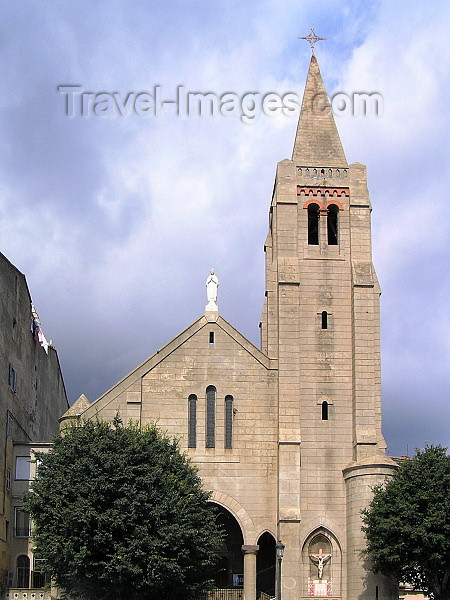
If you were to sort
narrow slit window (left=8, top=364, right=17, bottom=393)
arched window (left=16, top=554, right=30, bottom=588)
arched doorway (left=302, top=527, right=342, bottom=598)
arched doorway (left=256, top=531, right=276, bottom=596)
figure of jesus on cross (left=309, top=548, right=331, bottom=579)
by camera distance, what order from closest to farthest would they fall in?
arched doorway (left=302, top=527, right=342, bottom=598) → figure of jesus on cross (left=309, top=548, right=331, bottom=579) → arched doorway (left=256, top=531, right=276, bottom=596) → arched window (left=16, top=554, right=30, bottom=588) → narrow slit window (left=8, top=364, right=17, bottom=393)

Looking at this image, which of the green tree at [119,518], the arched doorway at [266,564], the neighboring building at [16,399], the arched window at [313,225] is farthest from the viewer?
the arched window at [313,225]

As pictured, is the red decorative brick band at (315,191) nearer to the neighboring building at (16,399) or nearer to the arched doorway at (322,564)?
the neighboring building at (16,399)

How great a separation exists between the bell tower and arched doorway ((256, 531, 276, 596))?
4.01 metres

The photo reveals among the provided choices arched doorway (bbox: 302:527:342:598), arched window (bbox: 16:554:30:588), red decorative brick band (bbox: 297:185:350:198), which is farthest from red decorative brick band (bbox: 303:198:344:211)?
arched window (bbox: 16:554:30:588)

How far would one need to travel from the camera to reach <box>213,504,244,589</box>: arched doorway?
2269 inches

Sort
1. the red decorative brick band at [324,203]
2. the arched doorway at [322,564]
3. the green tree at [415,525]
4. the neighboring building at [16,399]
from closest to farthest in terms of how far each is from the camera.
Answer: the green tree at [415,525] → the arched doorway at [322,564] → the red decorative brick band at [324,203] → the neighboring building at [16,399]

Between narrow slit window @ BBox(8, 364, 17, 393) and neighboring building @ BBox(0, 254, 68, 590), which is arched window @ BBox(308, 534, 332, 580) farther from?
narrow slit window @ BBox(8, 364, 17, 393)

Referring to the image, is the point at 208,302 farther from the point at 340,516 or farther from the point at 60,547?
the point at 60,547

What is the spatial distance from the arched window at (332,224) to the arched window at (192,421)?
13.3 meters

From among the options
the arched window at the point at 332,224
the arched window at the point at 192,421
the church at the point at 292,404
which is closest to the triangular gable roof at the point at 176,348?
the church at the point at 292,404

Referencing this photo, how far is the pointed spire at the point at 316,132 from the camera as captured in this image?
206 ft

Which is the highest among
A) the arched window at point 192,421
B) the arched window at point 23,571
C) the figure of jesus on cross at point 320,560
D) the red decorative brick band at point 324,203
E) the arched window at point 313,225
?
the red decorative brick band at point 324,203

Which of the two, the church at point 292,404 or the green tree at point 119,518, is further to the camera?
the church at point 292,404

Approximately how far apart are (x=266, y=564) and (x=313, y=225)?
2125 cm
